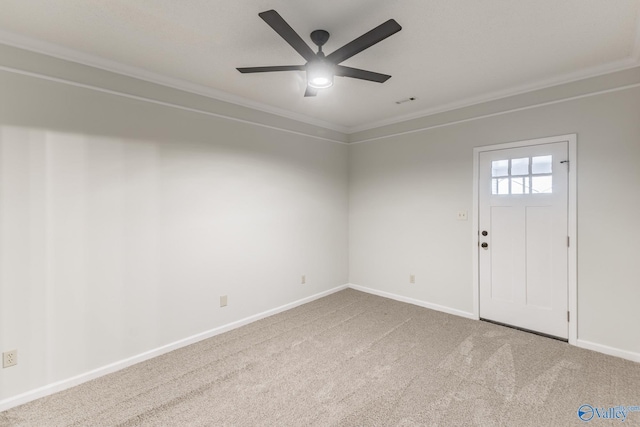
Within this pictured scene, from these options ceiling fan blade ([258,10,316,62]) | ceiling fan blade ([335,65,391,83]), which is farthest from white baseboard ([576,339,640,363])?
ceiling fan blade ([258,10,316,62])

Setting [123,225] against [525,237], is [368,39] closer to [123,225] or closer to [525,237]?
[123,225]

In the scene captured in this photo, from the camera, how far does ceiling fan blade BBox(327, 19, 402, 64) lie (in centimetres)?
152

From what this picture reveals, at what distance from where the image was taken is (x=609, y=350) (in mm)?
2582

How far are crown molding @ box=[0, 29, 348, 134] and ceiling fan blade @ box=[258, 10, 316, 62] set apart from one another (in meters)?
1.59

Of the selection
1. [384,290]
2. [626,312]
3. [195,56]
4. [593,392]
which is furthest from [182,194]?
[626,312]

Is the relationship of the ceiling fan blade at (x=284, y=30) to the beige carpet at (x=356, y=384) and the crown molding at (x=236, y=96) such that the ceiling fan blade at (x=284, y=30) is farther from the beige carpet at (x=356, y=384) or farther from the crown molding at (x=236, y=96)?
the beige carpet at (x=356, y=384)

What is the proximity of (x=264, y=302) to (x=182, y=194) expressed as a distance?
63.1 inches

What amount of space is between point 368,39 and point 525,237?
8.79 feet

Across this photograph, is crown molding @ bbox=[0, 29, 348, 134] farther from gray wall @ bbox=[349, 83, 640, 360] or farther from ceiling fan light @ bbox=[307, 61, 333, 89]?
gray wall @ bbox=[349, 83, 640, 360]

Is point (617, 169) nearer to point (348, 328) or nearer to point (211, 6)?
point (348, 328)

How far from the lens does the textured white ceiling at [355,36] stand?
5.86ft

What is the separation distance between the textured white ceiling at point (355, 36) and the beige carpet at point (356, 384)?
2.56m

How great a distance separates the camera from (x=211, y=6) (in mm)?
1778

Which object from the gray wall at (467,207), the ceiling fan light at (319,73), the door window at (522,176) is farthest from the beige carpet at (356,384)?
the ceiling fan light at (319,73)
